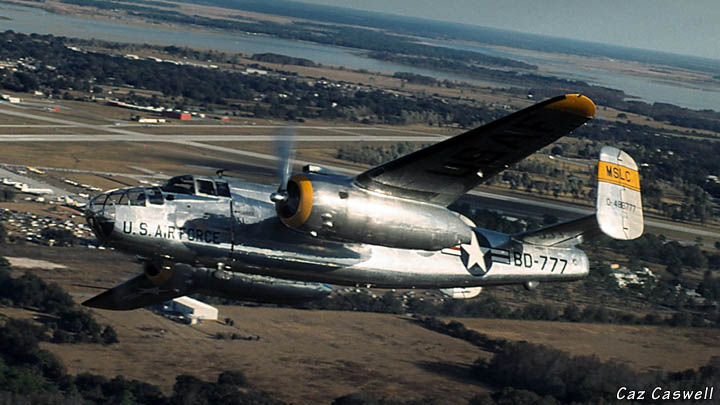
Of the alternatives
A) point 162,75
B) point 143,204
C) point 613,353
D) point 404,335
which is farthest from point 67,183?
point 162,75

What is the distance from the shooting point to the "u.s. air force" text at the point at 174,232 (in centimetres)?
2423

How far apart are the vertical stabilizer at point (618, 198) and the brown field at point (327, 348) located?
16121mm

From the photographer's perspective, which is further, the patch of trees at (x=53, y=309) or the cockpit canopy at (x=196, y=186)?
the patch of trees at (x=53, y=309)

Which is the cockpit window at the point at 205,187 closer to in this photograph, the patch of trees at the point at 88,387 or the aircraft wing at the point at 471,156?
the aircraft wing at the point at 471,156

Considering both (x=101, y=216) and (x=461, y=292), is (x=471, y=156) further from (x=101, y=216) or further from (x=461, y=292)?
(x=101, y=216)

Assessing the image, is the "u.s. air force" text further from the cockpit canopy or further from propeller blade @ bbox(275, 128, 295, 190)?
propeller blade @ bbox(275, 128, 295, 190)

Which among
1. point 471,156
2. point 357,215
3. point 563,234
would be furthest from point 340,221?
point 563,234

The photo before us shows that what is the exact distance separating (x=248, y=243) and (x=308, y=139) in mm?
90809

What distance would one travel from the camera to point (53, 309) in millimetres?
46781

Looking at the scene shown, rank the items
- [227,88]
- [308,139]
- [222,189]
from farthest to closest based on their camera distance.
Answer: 1. [227,88]
2. [308,139]
3. [222,189]

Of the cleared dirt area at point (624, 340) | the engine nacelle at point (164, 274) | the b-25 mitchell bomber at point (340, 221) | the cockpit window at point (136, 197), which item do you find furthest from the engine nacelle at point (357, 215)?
the cleared dirt area at point (624, 340)

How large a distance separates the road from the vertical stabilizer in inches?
1246

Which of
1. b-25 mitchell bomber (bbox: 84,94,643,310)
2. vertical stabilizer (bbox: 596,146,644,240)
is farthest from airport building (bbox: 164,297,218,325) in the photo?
vertical stabilizer (bbox: 596,146,644,240)

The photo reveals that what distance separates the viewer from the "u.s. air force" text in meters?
24.2
